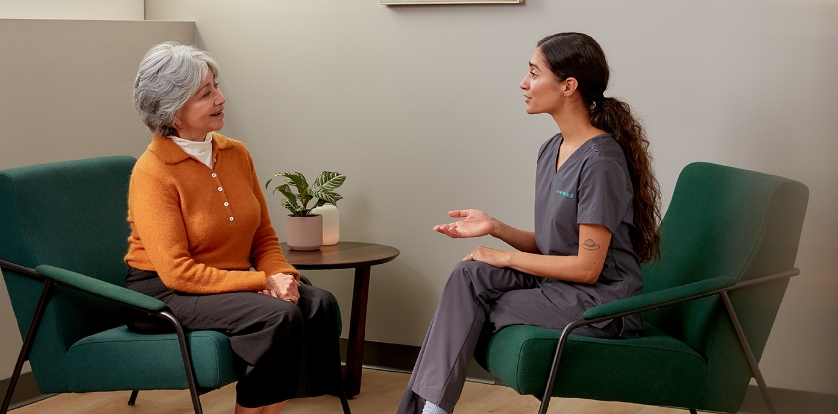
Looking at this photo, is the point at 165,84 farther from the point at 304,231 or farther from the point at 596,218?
the point at 596,218

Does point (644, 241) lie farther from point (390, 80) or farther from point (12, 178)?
point (12, 178)

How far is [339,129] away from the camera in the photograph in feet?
11.6

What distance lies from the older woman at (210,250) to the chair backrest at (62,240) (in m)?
0.12

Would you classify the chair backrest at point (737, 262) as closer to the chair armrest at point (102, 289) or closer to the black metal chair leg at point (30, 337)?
the chair armrest at point (102, 289)

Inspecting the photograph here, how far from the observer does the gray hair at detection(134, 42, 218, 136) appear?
244 centimetres

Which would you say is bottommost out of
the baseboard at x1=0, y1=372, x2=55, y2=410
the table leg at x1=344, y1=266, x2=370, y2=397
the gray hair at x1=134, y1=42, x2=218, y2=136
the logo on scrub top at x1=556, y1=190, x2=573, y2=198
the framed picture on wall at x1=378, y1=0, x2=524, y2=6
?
the baseboard at x1=0, y1=372, x2=55, y2=410

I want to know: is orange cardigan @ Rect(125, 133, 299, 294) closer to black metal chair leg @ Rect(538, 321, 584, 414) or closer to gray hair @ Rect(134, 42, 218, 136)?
gray hair @ Rect(134, 42, 218, 136)

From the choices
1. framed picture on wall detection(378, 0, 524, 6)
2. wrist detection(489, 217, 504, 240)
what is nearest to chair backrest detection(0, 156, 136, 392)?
wrist detection(489, 217, 504, 240)

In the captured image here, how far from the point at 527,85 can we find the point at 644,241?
21.0 inches

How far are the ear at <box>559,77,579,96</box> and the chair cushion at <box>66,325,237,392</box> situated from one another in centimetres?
111

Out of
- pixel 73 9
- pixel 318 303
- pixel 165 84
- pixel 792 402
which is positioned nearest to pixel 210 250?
pixel 318 303

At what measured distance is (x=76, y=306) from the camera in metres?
2.41

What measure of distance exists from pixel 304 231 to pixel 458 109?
74 centimetres

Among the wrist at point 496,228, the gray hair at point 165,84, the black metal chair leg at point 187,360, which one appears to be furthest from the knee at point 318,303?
the gray hair at point 165,84
